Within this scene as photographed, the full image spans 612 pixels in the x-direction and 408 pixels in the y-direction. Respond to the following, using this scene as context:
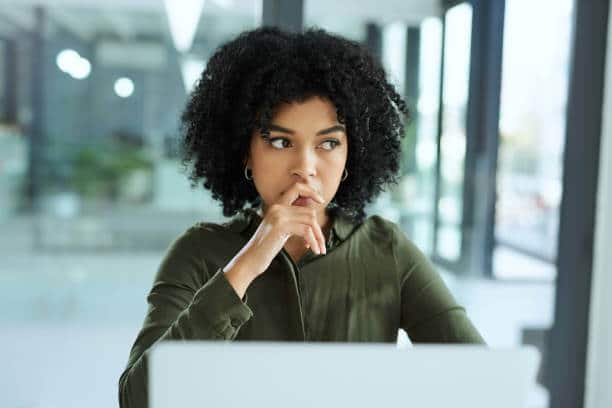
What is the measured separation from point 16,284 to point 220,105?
257 centimetres

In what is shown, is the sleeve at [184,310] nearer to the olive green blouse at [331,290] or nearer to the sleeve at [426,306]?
the olive green blouse at [331,290]

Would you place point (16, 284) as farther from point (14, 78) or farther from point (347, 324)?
point (347, 324)

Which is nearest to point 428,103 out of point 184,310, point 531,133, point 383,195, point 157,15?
point 383,195

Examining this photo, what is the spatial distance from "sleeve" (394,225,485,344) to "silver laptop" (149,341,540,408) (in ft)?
1.83

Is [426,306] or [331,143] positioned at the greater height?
[331,143]

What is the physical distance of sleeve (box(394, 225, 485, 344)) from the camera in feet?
3.78

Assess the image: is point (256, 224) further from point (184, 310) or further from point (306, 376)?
point (306, 376)

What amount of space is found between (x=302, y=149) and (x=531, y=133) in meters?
2.38

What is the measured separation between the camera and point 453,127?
296 centimetres

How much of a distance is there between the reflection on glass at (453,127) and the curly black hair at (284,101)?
1.65m

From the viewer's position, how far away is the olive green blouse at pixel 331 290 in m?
1.15

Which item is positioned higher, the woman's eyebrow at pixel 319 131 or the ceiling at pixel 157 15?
the ceiling at pixel 157 15

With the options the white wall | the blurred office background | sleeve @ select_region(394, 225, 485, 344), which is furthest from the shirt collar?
the white wall

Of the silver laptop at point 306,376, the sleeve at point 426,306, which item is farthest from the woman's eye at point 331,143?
the silver laptop at point 306,376
